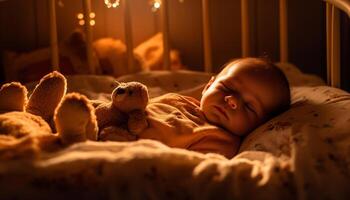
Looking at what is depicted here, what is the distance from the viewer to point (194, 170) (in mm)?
649

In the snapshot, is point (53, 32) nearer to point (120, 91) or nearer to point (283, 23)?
point (120, 91)

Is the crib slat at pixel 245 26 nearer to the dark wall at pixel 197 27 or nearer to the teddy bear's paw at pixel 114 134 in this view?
the dark wall at pixel 197 27

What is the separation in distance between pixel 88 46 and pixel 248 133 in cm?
61

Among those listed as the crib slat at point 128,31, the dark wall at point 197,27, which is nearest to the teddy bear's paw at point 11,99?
the crib slat at point 128,31

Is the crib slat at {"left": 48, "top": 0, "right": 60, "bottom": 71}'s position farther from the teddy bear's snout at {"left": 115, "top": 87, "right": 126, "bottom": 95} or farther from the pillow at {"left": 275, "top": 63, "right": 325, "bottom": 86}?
the pillow at {"left": 275, "top": 63, "right": 325, "bottom": 86}

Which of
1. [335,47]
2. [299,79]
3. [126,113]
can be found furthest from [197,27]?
[126,113]

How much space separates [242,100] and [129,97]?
0.26 m

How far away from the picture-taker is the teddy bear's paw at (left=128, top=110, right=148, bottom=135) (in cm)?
95

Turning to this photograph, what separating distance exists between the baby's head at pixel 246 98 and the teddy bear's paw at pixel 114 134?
0.23 meters

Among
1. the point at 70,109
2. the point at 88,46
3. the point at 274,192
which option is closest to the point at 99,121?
the point at 70,109

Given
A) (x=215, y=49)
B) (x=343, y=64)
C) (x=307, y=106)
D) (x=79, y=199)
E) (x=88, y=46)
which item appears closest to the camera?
(x=79, y=199)

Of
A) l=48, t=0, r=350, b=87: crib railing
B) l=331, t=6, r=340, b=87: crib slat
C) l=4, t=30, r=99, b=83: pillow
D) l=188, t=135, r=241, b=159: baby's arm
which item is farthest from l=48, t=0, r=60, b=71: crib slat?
l=331, t=6, r=340, b=87: crib slat

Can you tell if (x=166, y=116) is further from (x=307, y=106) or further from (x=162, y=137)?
(x=307, y=106)

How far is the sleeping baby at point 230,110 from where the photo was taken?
1026 mm
